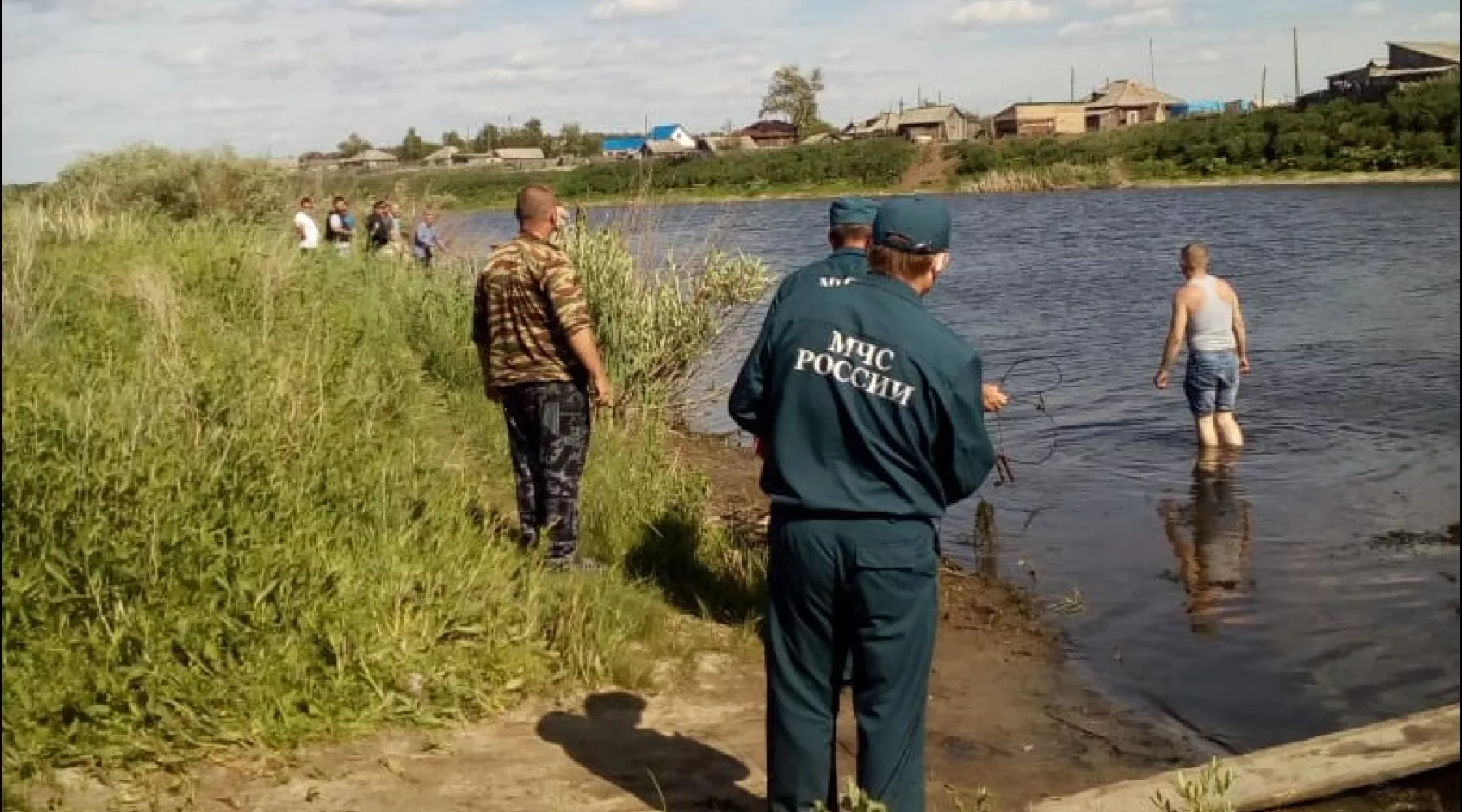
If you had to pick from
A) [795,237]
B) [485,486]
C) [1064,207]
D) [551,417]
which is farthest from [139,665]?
[1064,207]

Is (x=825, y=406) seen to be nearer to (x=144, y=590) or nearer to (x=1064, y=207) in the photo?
(x=144, y=590)

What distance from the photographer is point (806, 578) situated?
3.87 m

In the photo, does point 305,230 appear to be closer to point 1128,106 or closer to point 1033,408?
point 1033,408

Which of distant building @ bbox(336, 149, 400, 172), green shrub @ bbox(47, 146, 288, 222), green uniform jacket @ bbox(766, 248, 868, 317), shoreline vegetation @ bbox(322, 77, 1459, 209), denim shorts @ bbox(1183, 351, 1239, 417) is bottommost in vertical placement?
denim shorts @ bbox(1183, 351, 1239, 417)

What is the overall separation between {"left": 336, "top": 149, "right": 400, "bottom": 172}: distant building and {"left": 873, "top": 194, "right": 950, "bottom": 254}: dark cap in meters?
24.4

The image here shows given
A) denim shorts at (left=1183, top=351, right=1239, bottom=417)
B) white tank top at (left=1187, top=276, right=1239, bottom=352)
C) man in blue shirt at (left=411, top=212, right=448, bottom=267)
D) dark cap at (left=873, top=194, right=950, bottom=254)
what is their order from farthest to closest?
man in blue shirt at (left=411, top=212, right=448, bottom=267), denim shorts at (left=1183, top=351, right=1239, bottom=417), white tank top at (left=1187, top=276, right=1239, bottom=352), dark cap at (left=873, top=194, right=950, bottom=254)

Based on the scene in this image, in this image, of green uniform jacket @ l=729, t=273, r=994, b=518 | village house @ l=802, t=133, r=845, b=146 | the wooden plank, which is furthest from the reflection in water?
village house @ l=802, t=133, r=845, b=146

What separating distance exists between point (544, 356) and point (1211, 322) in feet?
18.9

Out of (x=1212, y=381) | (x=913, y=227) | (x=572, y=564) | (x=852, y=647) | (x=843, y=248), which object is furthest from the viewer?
(x=1212, y=381)

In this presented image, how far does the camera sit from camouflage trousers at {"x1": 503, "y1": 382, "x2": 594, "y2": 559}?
6.54 m

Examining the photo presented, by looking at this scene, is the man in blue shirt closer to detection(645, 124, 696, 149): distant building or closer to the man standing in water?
the man standing in water

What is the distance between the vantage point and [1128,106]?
7294 cm

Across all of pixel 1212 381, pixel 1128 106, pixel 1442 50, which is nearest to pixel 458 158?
pixel 1128 106

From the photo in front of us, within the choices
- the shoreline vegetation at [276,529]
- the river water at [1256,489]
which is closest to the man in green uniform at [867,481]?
the river water at [1256,489]
